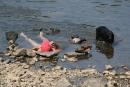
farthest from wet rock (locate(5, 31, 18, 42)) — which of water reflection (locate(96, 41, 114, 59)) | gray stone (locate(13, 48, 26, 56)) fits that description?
water reflection (locate(96, 41, 114, 59))

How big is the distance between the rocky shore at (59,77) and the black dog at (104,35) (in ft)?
9.87

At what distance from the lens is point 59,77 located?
57.6 feet

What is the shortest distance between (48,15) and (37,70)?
839cm

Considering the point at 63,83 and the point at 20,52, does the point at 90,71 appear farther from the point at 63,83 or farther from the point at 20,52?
the point at 20,52

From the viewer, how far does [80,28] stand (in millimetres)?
24078

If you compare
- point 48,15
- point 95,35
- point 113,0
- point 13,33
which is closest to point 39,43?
point 13,33

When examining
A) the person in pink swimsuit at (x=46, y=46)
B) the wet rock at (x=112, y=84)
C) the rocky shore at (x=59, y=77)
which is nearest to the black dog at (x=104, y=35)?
the person in pink swimsuit at (x=46, y=46)

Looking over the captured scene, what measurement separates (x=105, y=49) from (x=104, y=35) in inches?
30.7

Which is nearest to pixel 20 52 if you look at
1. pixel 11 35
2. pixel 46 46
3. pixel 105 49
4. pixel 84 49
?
pixel 46 46

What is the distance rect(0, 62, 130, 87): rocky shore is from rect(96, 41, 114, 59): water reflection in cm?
187

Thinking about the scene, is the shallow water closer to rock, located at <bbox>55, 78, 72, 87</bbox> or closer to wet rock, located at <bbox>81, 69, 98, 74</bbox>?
wet rock, located at <bbox>81, 69, 98, 74</bbox>

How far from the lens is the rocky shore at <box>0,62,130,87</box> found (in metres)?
16.7

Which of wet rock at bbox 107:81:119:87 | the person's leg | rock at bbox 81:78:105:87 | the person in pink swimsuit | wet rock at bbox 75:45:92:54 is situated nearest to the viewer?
rock at bbox 81:78:105:87

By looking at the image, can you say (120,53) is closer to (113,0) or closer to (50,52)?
(50,52)
